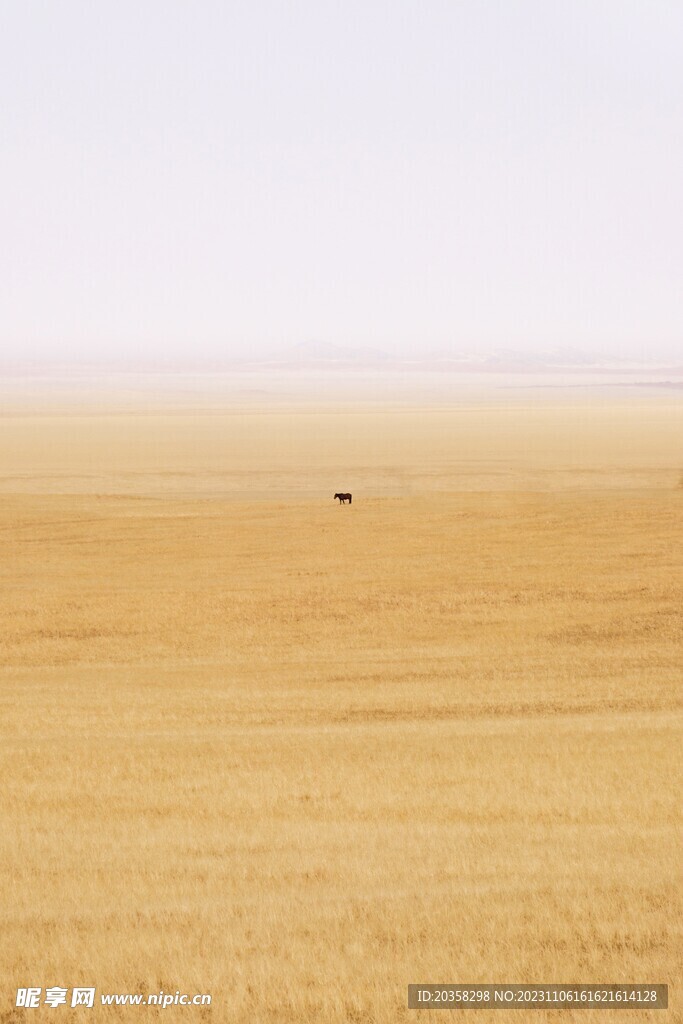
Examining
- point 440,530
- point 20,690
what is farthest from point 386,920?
point 440,530

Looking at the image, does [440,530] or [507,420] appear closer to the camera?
[440,530]

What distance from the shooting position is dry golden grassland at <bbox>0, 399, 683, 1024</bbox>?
930 centimetres

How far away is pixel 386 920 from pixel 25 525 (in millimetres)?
44531

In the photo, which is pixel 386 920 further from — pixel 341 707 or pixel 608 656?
pixel 608 656

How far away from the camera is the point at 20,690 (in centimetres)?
2284

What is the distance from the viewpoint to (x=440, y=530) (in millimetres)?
48719

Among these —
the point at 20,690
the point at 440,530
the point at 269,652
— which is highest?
the point at 440,530

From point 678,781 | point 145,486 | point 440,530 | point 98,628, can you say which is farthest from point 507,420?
point 678,781

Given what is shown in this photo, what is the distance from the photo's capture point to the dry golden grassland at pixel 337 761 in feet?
30.5

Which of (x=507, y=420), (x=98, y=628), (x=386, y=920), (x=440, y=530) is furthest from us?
(x=507, y=420)

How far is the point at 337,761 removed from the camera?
16797 mm

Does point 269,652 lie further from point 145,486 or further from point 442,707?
point 145,486

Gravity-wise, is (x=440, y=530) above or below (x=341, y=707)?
above

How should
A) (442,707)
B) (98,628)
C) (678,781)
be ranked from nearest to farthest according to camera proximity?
(678,781) → (442,707) → (98,628)
